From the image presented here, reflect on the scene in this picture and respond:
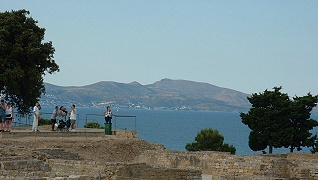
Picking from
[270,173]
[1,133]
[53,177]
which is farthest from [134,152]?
[53,177]

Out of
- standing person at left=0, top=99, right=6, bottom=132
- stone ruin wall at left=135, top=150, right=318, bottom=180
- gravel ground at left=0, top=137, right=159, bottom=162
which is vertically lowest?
stone ruin wall at left=135, top=150, right=318, bottom=180

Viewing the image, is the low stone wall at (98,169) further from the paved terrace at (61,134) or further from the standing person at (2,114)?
the paved terrace at (61,134)

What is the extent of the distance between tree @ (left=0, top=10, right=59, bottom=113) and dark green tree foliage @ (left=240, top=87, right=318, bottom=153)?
20.2m

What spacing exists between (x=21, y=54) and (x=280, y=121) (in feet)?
80.0

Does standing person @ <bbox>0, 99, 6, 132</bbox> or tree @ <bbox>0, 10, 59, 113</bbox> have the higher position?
tree @ <bbox>0, 10, 59, 113</bbox>

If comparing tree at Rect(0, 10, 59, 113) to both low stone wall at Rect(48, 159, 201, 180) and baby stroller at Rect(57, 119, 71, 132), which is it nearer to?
baby stroller at Rect(57, 119, 71, 132)

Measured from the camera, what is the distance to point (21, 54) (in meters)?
37.4

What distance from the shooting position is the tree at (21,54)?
121 feet

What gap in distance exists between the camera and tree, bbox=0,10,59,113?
36.9 metres

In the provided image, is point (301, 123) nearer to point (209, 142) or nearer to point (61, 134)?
point (209, 142)

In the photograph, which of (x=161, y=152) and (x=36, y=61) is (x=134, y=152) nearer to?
(x=161, y=152)

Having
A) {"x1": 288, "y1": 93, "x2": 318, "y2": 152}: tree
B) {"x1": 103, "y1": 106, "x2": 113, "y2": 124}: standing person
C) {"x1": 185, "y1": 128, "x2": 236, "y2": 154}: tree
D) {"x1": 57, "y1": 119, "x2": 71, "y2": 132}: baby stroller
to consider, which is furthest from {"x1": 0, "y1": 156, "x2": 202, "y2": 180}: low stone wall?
{"x1": 185, "y1": 128, "x2": 236, "y2": 154}: tree

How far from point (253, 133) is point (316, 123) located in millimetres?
5447

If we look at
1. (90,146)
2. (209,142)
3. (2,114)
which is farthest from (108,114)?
(209,142)
